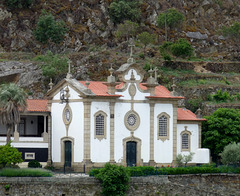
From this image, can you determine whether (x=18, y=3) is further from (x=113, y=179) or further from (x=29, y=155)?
(x=113, y=179)

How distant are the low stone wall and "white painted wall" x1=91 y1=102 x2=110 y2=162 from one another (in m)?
5.33

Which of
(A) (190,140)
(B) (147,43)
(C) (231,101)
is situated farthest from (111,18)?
(A) (190,140)

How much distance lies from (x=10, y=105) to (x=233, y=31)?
52327 mm

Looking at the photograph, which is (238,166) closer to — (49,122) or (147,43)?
(49,122)

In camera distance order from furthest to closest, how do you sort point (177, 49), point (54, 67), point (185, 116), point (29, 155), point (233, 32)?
point (233, 32) → point (177, 49) → point (54, 67) → point (185, 116) → point (29, 155)

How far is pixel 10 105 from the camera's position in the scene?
53750mm

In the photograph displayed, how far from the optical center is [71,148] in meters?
56.5

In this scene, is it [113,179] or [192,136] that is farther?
[192,136]

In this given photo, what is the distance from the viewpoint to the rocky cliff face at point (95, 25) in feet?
313

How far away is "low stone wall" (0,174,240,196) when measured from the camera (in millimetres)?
48188

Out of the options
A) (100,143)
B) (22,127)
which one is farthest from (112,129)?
(22,127)

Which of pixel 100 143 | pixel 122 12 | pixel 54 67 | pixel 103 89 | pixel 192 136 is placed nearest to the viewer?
pixel 100 143

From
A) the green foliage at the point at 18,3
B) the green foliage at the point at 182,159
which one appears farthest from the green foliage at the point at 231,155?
the green foliage at the point at 18,3

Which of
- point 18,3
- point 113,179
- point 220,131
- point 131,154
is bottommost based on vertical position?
point 113,179
